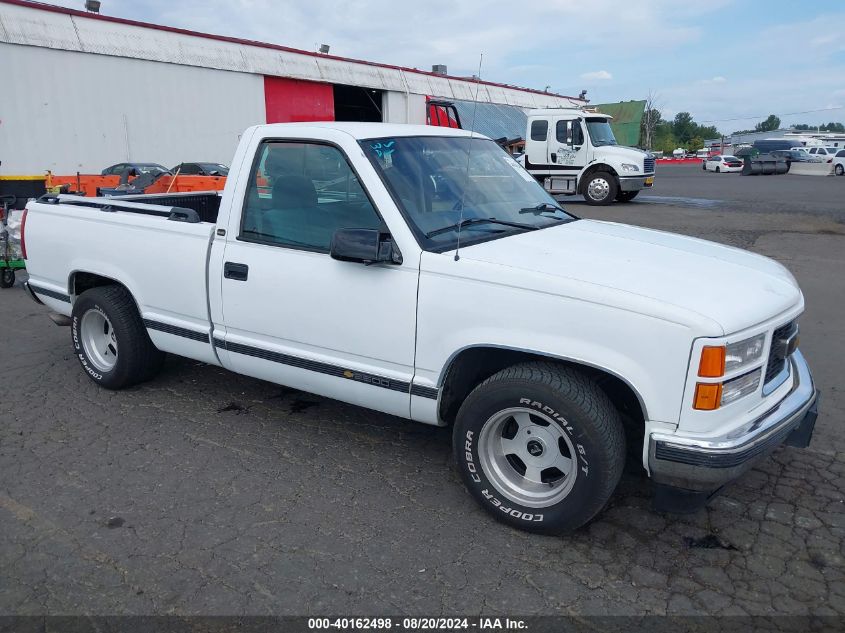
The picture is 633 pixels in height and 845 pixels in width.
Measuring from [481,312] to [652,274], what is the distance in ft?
2.56

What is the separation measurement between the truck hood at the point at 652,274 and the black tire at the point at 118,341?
8.63 feet

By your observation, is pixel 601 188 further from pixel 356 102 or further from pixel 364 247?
pixel 356 102

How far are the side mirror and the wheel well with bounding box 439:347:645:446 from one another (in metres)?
0.59

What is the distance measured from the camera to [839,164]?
38.0 m

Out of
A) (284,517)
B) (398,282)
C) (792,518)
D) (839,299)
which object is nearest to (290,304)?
(398,282)

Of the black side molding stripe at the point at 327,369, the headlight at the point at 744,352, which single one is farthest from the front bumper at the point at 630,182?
the headlight at the point at 744,352

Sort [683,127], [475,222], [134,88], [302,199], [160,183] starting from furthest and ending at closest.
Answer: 1. [683,127]
2. [134,88]
3. [160,183]
4. [302,199]
5. [475,222]

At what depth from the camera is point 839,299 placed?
7789 mm

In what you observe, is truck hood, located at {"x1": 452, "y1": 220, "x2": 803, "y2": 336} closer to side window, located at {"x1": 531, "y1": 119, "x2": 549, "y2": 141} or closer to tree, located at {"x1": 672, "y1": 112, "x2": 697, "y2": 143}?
Answer: side window, located at {"x1": 531, "y1": 119, "x2": 549, "y2": 141}

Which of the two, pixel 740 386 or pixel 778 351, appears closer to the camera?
pixel 740 386

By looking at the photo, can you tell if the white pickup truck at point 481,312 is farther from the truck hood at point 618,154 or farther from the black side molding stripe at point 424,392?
the truck hood at point 618,154

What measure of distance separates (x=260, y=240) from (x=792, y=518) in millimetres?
3123

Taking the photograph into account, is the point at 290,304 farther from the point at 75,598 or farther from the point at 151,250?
the point at 75,598

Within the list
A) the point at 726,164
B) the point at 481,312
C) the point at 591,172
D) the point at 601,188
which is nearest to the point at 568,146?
the point at 591,172
